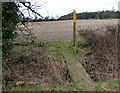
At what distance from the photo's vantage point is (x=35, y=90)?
15.3ft

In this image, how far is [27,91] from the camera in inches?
182

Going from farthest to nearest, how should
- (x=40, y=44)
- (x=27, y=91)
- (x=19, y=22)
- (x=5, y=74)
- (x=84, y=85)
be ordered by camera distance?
1. (x=40, y=44)
2. (x=19, y=22)
3. (x=5, y=74)
4. (x=84, y=85)
5. (x=27, y=91)

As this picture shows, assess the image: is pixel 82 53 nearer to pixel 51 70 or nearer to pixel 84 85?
pixel 51 70

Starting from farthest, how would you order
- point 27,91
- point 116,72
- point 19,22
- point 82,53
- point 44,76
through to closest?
point 82,53 < point 19,22 < point 116,72 < point 44,76 < point 27,91

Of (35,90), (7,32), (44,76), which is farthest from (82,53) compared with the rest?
(35,90)

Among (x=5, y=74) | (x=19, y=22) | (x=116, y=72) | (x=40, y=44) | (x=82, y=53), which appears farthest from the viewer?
(x=40, y=44)

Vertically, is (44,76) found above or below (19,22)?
below

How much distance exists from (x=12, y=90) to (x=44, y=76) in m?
1.44

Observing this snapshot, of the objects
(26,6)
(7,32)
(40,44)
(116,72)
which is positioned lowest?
(116,72)

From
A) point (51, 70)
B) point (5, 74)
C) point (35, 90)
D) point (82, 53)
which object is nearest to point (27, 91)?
point (35, 90)

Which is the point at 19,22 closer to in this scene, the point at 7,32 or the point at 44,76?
the point at 7,32

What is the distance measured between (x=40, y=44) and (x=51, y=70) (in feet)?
8.10

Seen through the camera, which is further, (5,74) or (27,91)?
(5,74)

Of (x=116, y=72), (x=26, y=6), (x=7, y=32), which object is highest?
(x=26, y=6)
